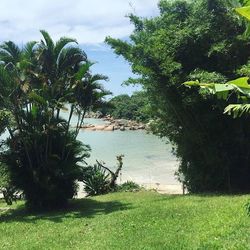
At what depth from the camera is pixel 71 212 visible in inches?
600

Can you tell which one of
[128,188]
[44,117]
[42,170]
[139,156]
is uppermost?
[139,156]

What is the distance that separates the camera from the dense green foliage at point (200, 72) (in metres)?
14.8

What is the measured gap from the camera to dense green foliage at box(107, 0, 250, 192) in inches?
583

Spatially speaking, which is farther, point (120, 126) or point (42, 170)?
point (120, 126)

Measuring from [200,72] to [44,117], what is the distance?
18.3 ft

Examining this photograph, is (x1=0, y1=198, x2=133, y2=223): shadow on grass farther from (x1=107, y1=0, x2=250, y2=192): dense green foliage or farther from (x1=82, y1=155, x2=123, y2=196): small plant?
(x1=82, y1=155, x2=123, y2=196): small plant

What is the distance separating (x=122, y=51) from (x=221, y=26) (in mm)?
3515

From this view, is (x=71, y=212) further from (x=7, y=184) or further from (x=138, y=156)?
A: (x=138, y=156)

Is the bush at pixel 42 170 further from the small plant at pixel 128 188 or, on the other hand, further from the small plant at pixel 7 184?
the small plant at pixel 128 188

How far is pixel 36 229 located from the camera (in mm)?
12195

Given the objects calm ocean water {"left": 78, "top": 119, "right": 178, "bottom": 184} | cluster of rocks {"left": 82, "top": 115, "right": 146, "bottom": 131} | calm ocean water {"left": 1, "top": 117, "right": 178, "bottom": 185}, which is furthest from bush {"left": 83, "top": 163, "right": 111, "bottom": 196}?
cluster of rocks {"left": 82, "top": 115, "right": 146, "bottom": 131}

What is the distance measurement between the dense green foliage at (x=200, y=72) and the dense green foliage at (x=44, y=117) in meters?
1.87

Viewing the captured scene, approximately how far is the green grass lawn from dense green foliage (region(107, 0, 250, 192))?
9.28 ft

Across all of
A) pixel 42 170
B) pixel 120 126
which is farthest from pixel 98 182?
pixel 120 126
